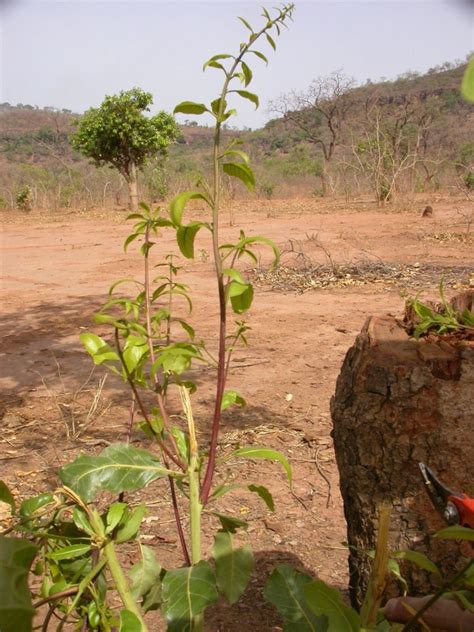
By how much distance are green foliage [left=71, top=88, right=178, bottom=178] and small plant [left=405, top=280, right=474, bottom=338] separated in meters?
15.8

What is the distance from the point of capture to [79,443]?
108 inches

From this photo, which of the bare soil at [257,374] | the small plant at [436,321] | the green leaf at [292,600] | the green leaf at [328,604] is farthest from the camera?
the bare soil at [257,374]

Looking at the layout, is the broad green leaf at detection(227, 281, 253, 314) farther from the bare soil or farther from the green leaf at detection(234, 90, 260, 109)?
the bare soil

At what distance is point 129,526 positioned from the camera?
0.92 m

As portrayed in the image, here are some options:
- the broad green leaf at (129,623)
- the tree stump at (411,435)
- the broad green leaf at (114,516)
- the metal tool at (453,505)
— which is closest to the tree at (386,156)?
the tree stump at (411,435)

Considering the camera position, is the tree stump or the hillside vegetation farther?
the hillside vegetation

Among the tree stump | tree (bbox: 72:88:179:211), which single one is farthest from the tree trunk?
the tree stump

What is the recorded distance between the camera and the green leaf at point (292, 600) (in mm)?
844

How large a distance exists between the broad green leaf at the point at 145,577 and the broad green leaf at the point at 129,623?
0.16m

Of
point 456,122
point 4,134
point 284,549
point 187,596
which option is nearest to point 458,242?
point 284,549

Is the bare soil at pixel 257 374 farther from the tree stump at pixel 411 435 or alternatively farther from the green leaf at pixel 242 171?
the green leaf at pixel 242 171

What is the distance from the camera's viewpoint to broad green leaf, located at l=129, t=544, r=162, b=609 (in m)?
0.98

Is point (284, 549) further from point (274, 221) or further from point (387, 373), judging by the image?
point (274, 221)

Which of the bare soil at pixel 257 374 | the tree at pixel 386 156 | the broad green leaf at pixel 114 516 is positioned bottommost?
the bare soil at pixel 257 374
